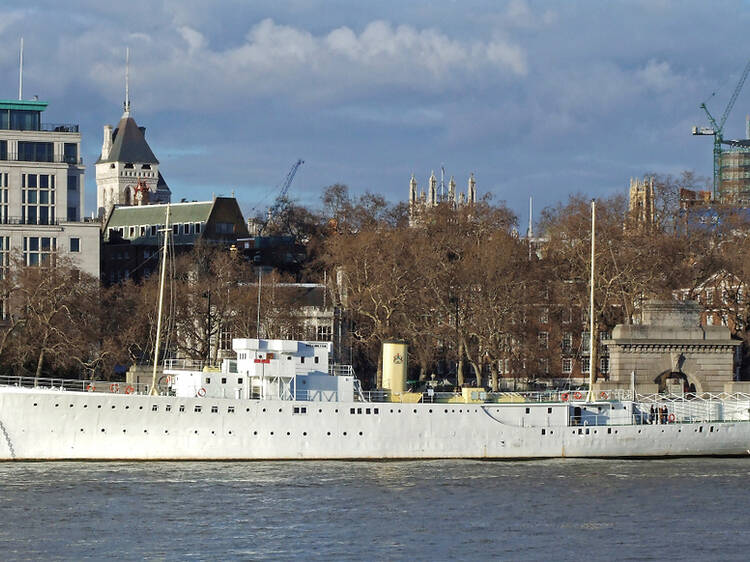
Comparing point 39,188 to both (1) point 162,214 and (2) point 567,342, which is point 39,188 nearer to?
(1) point 162,214

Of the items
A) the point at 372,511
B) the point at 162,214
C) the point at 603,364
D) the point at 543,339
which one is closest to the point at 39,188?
the point at 162,214

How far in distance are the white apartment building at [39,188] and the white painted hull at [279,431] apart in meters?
52.3

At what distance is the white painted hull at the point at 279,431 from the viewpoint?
6388 centimetres

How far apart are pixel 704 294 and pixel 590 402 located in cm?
4050

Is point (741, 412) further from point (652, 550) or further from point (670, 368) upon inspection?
point (652, 550)

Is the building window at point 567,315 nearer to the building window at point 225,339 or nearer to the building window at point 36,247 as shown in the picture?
the building window at point 225,339

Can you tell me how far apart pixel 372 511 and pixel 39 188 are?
70546mm

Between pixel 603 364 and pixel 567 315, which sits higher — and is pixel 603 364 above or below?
below

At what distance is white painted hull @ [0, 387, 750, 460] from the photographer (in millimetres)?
63875

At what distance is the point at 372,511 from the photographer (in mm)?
52594

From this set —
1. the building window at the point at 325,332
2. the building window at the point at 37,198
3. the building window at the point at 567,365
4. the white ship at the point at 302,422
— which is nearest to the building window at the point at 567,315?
the building window at the point at 567,365

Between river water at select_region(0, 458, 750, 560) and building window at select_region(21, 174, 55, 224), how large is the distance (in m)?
56.6

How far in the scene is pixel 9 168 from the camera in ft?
380

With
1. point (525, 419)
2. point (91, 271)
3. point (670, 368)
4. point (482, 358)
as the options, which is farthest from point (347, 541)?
point (91, 271)
